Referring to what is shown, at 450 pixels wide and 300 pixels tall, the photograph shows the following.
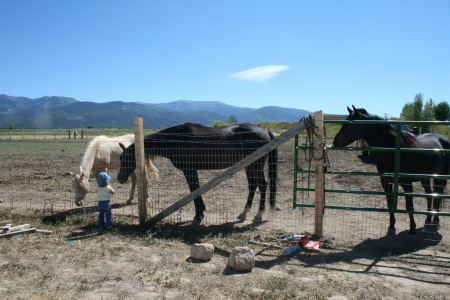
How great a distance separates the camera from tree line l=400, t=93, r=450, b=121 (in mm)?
41406

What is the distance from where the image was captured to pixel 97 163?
7.39 metres

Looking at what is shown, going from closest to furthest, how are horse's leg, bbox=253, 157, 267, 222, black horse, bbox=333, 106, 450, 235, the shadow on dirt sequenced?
black horse, bbox=333, 106, 450, 235, the shadow on dirt, horse's leg, bbox=253, 157, 267, 222

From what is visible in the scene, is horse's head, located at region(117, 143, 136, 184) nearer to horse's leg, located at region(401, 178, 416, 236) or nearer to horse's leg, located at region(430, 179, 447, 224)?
horse's leg, located at region(401, 178, 416, 236)

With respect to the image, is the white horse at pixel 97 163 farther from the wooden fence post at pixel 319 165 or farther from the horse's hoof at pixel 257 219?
the wooden fence post at pixel 319 165

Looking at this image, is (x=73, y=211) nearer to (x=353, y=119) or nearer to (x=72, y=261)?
(x=72, y=261)

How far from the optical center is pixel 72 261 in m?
4.00

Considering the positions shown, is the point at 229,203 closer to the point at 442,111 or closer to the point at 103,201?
the point at 103,201

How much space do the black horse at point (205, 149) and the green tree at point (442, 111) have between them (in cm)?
4433

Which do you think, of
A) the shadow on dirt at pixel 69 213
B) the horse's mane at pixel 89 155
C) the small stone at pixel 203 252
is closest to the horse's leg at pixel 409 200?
the small stone at pixel 203 252

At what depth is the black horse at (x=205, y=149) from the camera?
6.09 metres

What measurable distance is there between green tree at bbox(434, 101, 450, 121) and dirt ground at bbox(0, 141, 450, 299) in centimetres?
4218

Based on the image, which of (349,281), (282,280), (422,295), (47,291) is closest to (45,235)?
(47,291)

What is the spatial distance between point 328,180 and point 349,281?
20.2 ft

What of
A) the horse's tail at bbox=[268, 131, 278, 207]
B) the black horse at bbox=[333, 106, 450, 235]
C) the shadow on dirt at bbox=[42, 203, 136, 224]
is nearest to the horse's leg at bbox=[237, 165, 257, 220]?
the horse's tail at bbox=[268, 131, 278, 207]
